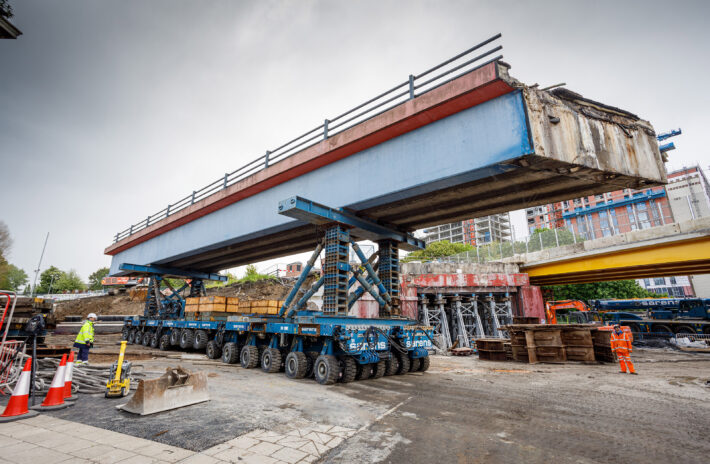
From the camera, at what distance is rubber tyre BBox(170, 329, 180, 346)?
15.8 meters

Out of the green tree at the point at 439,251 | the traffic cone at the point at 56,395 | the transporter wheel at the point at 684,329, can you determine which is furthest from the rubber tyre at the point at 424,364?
the green tree at the point at 439,251

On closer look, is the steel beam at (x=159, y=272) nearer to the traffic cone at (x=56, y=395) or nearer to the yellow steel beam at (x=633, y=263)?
the traffic cone at (x=56, y=395)

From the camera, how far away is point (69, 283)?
7856 centimetres

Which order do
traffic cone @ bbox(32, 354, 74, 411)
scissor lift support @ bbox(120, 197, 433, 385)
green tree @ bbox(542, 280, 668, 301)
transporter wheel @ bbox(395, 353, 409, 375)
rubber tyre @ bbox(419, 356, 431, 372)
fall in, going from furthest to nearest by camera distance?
green tree @ bbox(542, 280, 668, 301)
rubber tyre @ bbox(419, 356, 431, 372)
transporter wheel @ bbox(395, 353, 409, 375)
scissor lift support @ bbox(120, 197, 433, 385)
traffic cone @ bbox(32, 354, 74, 411)

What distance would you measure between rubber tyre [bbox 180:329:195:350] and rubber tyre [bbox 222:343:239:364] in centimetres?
371

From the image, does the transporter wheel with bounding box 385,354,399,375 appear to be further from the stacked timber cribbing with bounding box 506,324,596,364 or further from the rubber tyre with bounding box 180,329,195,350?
the rubber tyre with bounding box 180,329,195,350

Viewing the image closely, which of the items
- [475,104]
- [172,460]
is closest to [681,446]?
[172,460]

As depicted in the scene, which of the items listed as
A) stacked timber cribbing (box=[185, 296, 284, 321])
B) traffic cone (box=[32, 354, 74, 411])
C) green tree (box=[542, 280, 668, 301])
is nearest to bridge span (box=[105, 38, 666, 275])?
stacked timber cribbing (box=[185, 296, 284, 321])

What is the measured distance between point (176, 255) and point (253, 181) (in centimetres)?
798

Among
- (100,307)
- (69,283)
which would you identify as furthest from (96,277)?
(100,307)

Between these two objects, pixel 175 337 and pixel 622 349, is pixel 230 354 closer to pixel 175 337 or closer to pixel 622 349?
pixel 175 337

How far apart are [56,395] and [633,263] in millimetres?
22446

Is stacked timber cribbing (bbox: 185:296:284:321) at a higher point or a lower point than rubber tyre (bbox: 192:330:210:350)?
higher

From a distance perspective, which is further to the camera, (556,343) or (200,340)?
(200,340)
